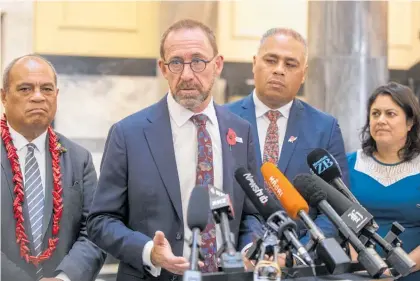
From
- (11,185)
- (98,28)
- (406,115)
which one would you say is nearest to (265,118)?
(406,115)

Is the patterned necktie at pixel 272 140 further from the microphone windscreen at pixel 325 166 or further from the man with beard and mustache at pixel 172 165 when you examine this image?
the microphone windscreen at pixel 325 166

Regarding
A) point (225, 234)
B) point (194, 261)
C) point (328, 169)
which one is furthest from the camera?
point (328, 169)

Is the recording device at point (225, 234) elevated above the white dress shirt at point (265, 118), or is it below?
below

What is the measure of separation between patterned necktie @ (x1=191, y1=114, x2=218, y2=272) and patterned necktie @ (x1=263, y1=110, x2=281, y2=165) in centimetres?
61

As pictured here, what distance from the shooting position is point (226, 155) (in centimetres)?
232

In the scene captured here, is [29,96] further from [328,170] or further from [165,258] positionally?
[328,170]

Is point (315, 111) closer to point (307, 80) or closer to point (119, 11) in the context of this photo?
point (307, 80)

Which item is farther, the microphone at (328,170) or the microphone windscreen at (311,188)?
the microphone at (328,170)

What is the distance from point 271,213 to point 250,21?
499 cm

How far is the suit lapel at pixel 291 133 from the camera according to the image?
Answer: 285 cm

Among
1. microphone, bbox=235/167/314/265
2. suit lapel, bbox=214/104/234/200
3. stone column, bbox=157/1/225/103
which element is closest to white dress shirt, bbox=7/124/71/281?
suit lapel, bbox=214/104/234/200

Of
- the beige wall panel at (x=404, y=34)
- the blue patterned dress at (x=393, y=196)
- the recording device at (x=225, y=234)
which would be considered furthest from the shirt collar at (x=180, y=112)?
the beige wall panel at (x=404, y=34)

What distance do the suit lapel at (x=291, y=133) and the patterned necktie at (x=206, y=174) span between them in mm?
606

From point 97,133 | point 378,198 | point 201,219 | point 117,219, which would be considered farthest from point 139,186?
point 97,133
